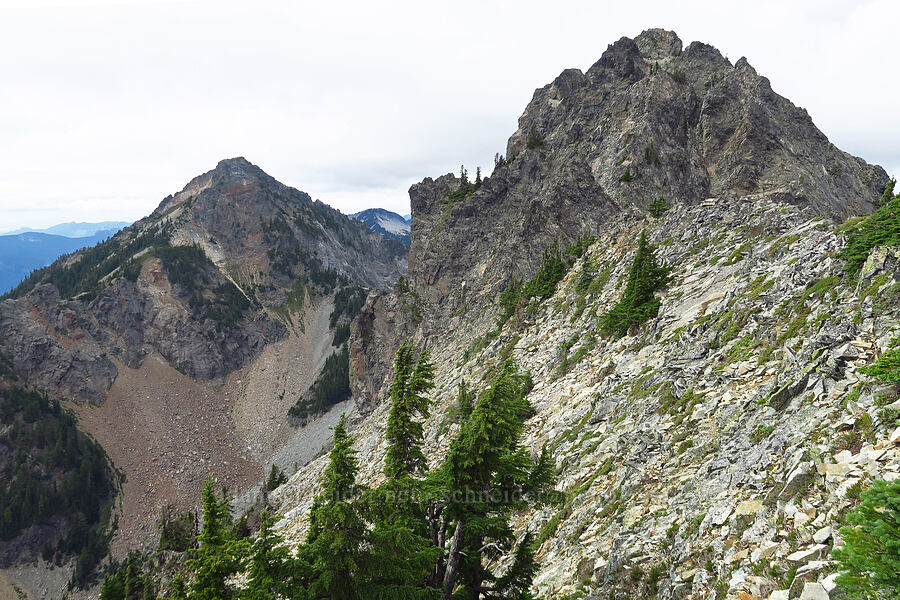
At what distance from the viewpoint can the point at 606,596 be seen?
34.9 feet

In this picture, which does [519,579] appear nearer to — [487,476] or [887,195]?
[487,476]

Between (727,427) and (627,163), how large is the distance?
59403mm

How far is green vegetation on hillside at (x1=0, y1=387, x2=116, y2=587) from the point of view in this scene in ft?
267

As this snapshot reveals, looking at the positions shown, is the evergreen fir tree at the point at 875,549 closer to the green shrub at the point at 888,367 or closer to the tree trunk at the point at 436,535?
the green shrub at the point at 888,367

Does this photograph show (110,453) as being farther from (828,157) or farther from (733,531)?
(828,157)

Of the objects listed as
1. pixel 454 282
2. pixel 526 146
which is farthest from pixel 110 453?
pixel 526 146

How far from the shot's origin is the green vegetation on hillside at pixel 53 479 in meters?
81.5

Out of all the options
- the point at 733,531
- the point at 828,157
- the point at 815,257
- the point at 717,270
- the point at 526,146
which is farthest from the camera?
the point at 526,146

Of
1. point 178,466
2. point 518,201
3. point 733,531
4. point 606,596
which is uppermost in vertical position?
point 518,201

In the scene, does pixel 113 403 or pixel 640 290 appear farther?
pixel 113 403

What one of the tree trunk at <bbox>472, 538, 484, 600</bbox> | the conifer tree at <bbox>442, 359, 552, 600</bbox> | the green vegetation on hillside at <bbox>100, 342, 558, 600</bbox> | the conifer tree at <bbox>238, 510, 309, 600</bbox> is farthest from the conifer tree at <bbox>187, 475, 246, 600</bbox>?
the tree trunk at <bbox>472, 538, 484, 600</bbox>

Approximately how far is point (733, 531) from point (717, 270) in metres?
21.6

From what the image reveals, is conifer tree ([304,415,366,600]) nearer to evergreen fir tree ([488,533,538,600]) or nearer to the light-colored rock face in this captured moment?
evergreen fir tree ([488,533,538,600])

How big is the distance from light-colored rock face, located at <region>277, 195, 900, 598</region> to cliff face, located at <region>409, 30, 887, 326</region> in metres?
35.0
